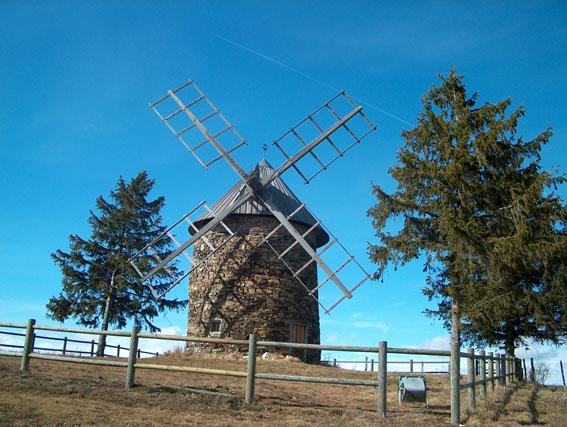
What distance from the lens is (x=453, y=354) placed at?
35.5ft

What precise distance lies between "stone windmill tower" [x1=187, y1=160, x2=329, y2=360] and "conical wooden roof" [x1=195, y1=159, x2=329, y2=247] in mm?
40

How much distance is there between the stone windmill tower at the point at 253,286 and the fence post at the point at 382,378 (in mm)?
12455

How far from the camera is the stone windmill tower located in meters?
23.2

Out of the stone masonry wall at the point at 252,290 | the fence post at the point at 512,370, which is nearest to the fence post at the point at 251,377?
the stone masonry wall at the point at 252,290

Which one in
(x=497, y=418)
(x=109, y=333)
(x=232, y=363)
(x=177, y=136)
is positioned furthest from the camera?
(x=177, y=136)

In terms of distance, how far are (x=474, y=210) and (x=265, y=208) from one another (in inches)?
358

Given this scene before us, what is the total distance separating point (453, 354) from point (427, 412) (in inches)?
52.9

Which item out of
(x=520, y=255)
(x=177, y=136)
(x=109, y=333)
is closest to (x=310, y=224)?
(x=177, y=136)

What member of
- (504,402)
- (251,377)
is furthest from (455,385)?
(251,377)

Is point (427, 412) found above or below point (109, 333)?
below

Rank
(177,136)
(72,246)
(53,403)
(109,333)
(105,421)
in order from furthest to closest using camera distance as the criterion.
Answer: (72,246), (177,136), (109,333), (53,403), (105,421)

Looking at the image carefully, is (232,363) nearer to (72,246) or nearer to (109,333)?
(109,333)

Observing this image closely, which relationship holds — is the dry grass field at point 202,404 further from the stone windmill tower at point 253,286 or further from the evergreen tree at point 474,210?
the stone windmill tower at point 253,286

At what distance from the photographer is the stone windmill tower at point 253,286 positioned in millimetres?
23188
